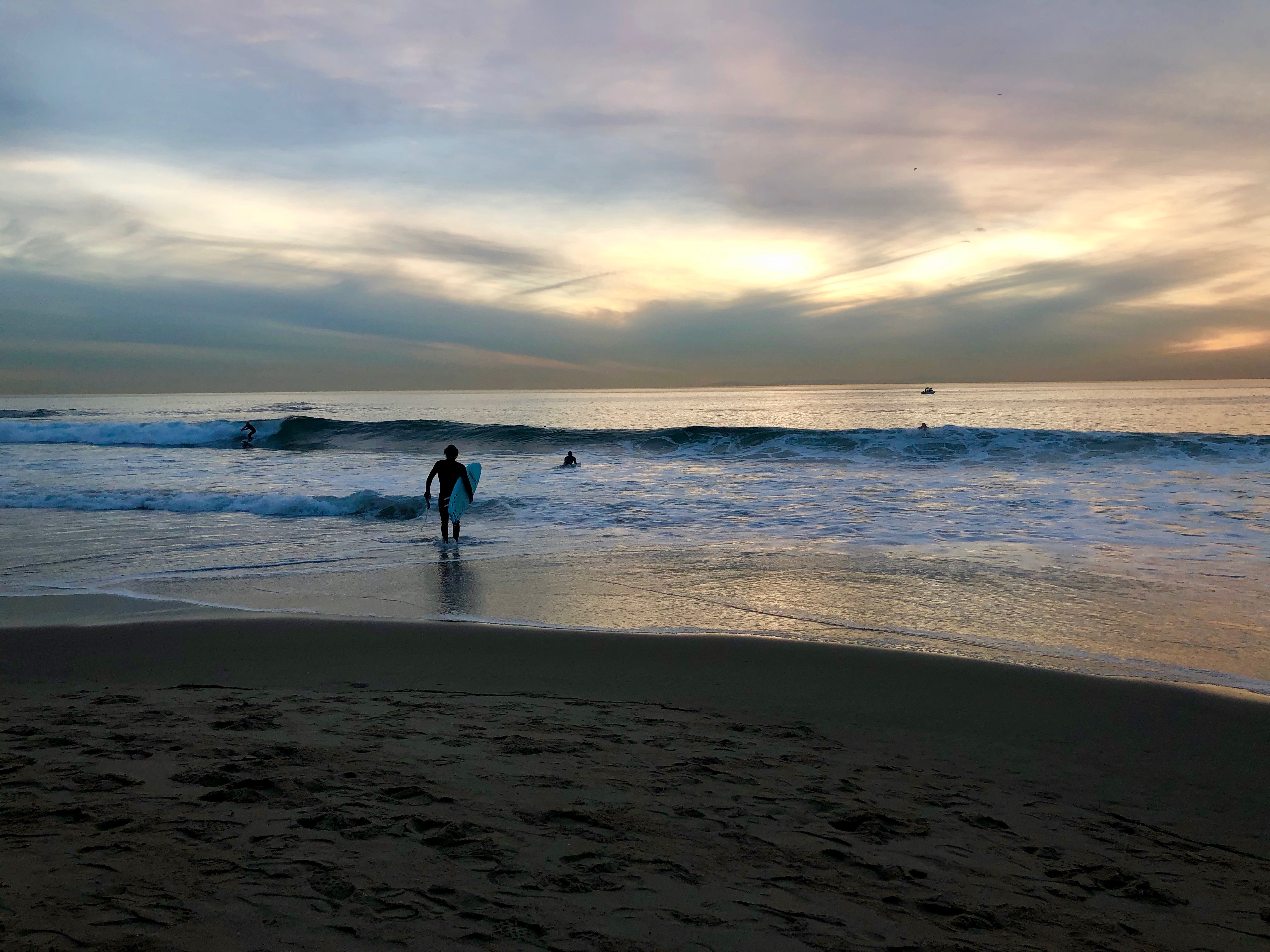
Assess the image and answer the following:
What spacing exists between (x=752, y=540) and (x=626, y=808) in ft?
26.7

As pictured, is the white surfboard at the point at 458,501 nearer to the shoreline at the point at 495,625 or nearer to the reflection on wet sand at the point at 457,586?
the reflection on wet sand at the point at 457,586

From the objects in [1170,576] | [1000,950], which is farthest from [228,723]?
[1170,576]

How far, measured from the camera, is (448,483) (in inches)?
460

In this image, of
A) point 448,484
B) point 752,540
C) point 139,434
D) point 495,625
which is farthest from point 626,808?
point 139,434

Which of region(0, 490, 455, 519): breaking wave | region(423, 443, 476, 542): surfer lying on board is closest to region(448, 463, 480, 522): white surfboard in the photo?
region(423, 443, 476, 542): surfer lying on board

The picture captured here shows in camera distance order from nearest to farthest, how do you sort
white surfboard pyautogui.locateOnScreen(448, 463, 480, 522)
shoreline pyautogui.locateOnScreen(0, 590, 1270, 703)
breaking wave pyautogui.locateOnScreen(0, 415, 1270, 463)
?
1. shoreline pyautogui.locateOnScreen(0, 590, 1270, 703)
2. white surfboard pyautogui.locateOnScreen(448, 463, 480, 522)
3. breaking wave pyautogui.locateOnScreen(0, 415, 1270, 463)

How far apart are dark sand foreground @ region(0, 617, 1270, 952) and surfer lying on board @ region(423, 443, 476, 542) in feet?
19.2

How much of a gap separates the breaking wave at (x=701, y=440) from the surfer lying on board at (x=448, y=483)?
55.1ft

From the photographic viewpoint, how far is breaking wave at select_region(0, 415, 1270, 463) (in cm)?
2577

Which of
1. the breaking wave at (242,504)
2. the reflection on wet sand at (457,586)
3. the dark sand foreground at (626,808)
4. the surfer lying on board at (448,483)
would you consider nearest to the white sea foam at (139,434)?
the breaking wave at (242,504)

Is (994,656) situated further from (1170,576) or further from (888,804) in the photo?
(1170,576)

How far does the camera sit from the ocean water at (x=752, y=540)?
6805 mm

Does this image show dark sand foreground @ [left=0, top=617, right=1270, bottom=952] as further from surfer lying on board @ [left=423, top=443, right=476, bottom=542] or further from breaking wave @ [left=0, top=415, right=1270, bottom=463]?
breaking wave @ [left=0, top=415, right=1270, bottom=463]

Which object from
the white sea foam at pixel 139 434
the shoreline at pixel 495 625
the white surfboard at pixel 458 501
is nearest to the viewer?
the shoreline at pixel 495 625
